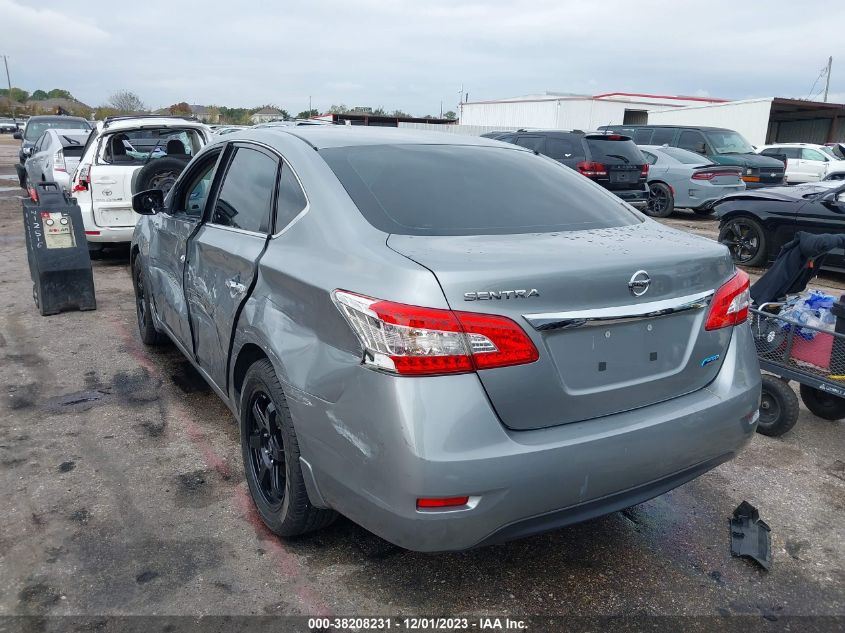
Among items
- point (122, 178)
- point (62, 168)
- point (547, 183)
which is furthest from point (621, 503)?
point (62, 168)

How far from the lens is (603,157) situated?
1245 centimetres

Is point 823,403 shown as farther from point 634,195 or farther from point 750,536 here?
point 634,195

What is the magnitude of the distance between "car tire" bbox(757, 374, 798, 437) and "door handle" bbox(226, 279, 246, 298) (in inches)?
122

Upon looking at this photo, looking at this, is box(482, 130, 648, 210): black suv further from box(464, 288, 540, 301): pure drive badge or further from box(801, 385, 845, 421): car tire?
box(464, 288, 540, 301): pure drive badge

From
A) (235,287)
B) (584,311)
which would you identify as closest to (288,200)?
(235,287)

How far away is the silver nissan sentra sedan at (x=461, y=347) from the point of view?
2.14 m

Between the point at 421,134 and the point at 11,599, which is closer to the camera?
the point at 11,599

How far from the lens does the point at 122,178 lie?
26.6 feet

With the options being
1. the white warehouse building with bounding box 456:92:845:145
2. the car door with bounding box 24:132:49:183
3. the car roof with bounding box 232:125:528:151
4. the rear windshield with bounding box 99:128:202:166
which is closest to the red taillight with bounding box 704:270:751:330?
the car roof with bounding box 232:125:528:151

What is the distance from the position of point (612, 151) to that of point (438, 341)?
11413mm

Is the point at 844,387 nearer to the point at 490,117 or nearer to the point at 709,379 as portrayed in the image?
the point at 709,379

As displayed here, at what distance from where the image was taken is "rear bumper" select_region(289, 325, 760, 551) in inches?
83.4

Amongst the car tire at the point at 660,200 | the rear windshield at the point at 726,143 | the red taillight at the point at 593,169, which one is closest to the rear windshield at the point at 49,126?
the red taillight at the point at 593,169

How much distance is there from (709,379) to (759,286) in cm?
231
